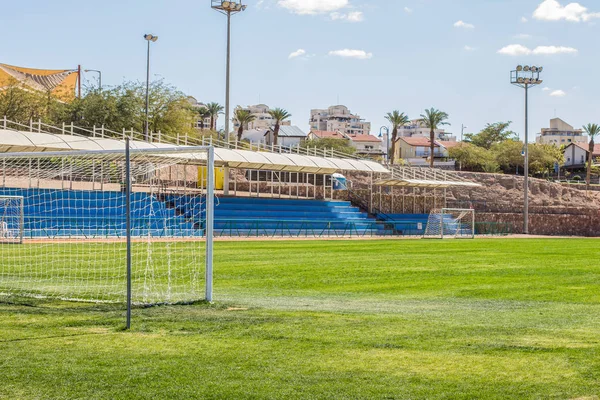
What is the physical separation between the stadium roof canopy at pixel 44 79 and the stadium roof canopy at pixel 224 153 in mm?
27064

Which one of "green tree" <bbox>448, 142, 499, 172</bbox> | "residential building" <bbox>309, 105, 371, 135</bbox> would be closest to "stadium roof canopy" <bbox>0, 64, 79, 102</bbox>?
"green tree" <bbox>448, 142, 499, 172</bbox>

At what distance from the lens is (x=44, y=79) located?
2977 inches

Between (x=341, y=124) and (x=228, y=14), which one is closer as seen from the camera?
(x=228, y=14)

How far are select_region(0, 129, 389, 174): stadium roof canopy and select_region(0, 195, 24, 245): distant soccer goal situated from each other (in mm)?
6292

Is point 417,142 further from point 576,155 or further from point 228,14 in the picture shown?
point 228,14

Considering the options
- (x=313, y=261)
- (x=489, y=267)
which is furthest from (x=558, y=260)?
(x=313, y=261)

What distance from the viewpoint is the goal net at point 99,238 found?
1406 centimetres

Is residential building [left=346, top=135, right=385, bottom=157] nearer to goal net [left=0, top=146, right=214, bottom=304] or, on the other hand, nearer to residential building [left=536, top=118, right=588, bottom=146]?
residential building [left=536, top=118, right=588, bottom=146]

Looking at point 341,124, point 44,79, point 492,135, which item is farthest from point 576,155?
point 44,79

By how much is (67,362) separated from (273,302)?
5.64 metres

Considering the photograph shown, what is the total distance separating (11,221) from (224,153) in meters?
18.8

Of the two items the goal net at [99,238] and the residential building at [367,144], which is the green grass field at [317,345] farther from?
the residential building at [367,144]

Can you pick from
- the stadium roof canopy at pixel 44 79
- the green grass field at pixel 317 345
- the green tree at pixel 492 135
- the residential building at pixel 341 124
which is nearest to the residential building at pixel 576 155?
the green tree at pixel 492 135

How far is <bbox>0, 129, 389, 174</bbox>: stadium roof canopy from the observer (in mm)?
38719
